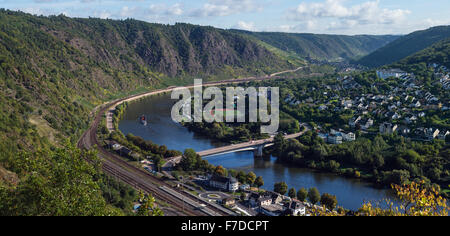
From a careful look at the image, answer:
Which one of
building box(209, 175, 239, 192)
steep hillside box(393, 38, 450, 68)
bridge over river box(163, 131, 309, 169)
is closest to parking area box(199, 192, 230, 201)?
building box(209, 175, 239, 192)

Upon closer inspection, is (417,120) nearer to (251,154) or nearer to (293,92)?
(251,154)

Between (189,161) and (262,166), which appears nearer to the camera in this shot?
(189,161)

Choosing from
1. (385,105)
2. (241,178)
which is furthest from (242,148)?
(385,105)

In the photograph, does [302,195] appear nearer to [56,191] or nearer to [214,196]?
[214,196]

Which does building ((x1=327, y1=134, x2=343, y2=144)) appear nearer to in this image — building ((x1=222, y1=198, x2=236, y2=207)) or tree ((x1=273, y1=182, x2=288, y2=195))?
tree ((x1=273, y1=182, x2=288, y2=195))

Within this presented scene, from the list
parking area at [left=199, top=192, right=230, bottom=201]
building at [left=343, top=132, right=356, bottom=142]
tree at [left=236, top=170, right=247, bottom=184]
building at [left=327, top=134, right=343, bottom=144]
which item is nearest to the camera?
parking area at [left=199, top=192, right=230, bottom=201]
